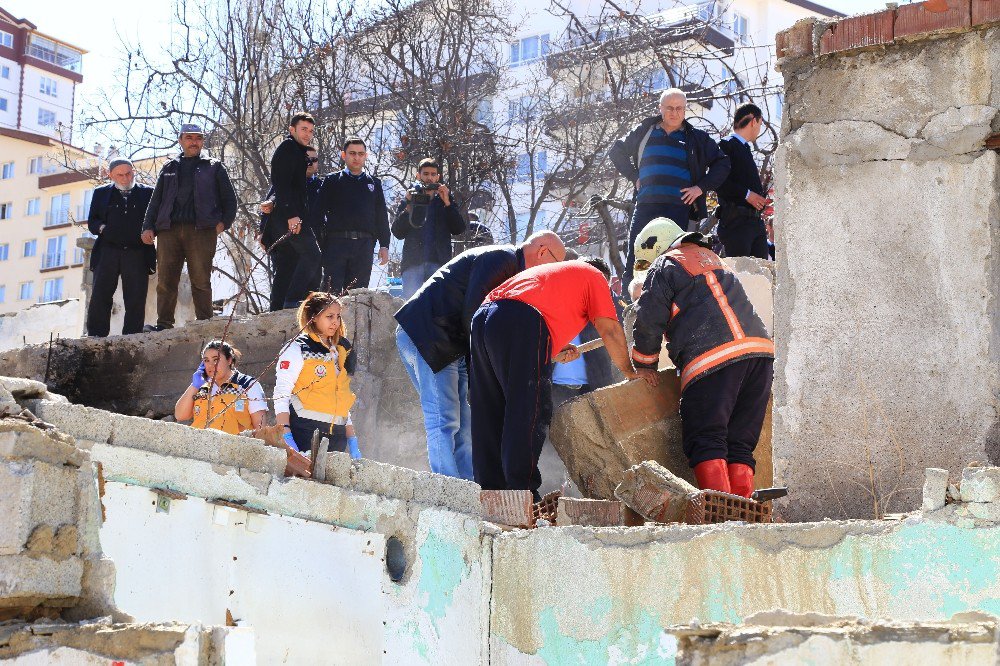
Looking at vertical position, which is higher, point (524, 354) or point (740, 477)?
point (524, 354)

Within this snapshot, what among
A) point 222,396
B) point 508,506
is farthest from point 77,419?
point 222,396

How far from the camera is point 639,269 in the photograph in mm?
9070

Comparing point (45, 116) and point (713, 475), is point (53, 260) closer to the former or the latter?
point (45, 116)

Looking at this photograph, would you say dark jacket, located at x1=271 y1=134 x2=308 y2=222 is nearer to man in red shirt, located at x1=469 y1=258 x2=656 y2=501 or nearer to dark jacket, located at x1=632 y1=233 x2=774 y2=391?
man in red shirt, located at x1=469 y1=258 x2=656 y2=501

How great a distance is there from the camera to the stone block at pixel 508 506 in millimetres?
5871

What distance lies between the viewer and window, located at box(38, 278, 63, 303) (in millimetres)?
51156

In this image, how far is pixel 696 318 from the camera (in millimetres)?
6988

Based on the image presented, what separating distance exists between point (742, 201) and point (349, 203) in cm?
309

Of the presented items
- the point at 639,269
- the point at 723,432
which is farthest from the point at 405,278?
the point at 723,432

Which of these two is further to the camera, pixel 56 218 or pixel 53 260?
pixel 53 260

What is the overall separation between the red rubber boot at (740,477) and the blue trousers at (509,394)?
3.12 ft

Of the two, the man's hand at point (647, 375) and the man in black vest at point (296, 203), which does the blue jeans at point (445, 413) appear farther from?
the man in black vest at point (296, 203)

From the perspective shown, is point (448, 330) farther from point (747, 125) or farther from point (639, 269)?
point (747, 125)

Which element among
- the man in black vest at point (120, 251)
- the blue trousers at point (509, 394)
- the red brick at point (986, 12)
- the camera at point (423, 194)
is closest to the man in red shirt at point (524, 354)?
the blue trousers at point (509, 394)
